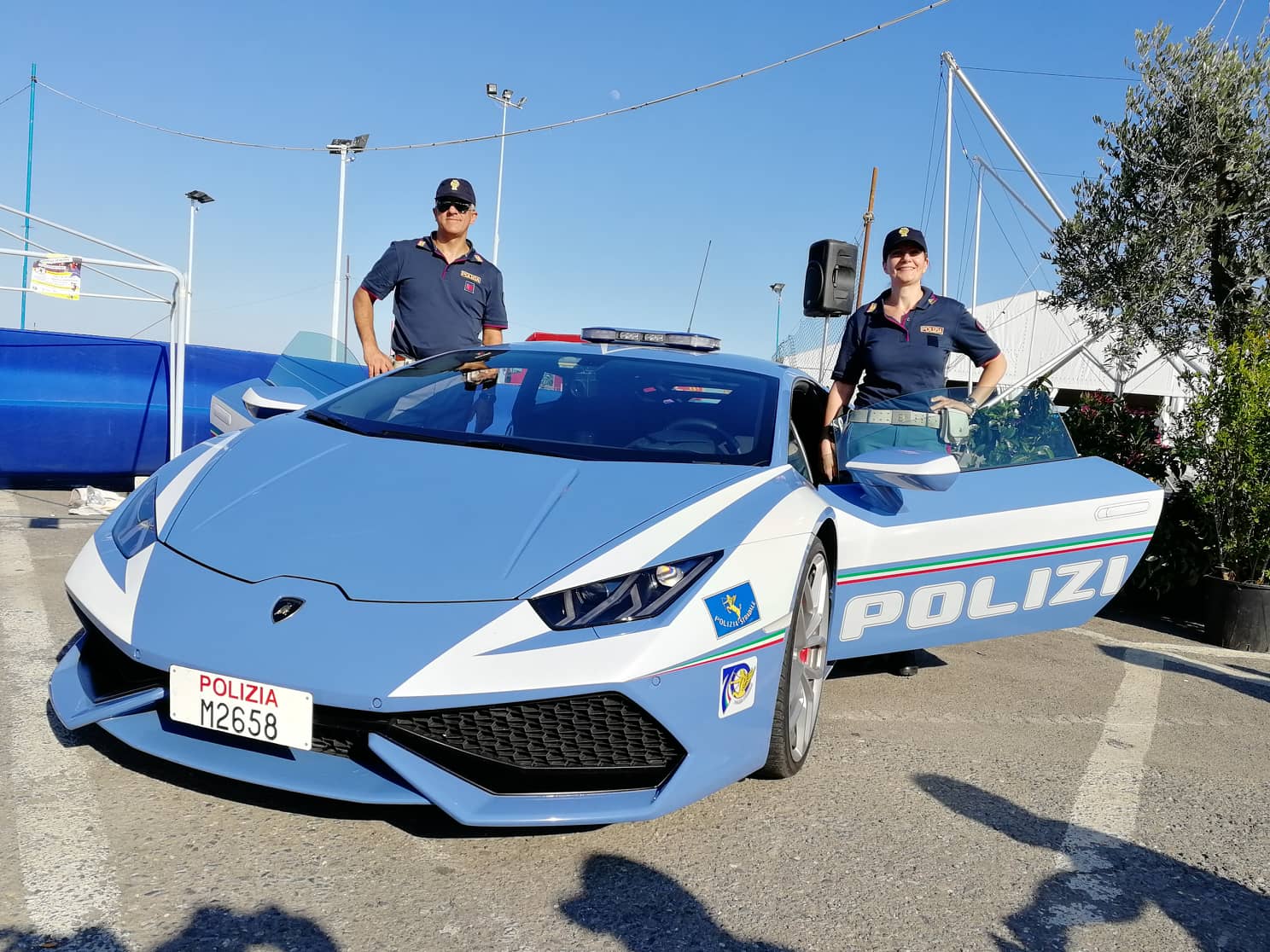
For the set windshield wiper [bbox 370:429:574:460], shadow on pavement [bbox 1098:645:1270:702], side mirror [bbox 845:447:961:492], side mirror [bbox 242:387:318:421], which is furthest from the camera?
shadow on pavement [bbox 1098:645:1270:702]

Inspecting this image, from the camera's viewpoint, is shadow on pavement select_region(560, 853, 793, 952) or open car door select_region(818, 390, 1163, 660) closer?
shadow on pavement select_region(560, 853, 793, 952)

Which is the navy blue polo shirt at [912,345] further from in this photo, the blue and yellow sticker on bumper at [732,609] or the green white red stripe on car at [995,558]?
the blue and yellow sticker on bumper at [732,609]

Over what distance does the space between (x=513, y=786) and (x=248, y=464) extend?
1302 mm

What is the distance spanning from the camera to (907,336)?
5117 millimetres

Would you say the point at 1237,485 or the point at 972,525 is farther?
the point at 1237,485

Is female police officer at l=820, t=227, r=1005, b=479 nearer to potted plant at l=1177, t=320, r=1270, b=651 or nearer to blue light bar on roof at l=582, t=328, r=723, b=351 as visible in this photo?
blue light bar on roof at l=582, t=328, r=723, b=351

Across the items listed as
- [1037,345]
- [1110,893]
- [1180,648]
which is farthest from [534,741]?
[1037,345]

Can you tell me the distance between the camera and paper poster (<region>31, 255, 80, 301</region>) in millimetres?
8398

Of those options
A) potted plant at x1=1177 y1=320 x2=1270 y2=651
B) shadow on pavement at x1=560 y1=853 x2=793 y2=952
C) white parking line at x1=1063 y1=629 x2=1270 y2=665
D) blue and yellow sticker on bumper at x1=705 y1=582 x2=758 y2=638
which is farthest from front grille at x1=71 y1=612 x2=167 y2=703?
potted plant at x1=1177 y1=320 x2=1270 y2=651

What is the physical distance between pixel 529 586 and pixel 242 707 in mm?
635

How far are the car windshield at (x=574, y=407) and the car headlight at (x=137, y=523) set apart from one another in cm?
65

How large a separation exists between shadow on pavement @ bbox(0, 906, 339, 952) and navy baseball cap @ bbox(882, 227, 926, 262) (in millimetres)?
4038

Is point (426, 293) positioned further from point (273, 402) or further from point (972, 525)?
point (972, 525)

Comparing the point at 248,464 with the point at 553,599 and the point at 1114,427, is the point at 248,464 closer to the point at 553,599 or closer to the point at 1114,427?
the point at 553,599
